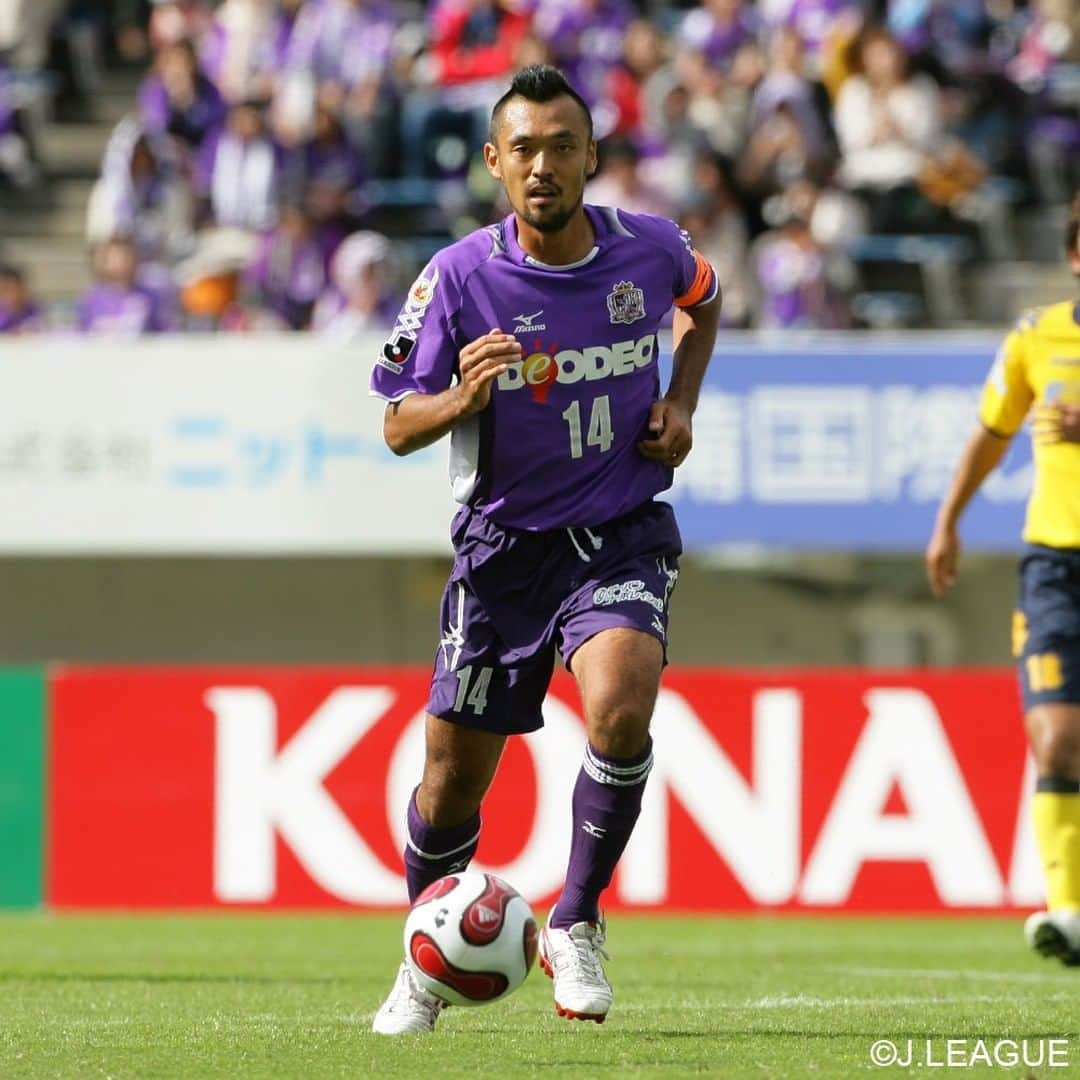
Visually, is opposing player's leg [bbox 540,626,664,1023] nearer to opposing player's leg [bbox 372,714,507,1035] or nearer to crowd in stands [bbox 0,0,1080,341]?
opposing player's leg [bbox 372,714,507,1035]

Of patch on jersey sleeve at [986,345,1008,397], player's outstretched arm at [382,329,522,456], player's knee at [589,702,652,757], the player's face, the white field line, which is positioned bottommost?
the white field line

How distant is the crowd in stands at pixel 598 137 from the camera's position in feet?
52.1

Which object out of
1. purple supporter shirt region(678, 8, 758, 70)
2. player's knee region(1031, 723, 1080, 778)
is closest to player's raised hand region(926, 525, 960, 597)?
player's knee region(1031, 723, 1080, 778)

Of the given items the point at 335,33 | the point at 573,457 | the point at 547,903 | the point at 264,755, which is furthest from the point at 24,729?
the point at 573,457

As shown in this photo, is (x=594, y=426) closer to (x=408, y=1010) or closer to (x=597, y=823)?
(x=597, y=823)

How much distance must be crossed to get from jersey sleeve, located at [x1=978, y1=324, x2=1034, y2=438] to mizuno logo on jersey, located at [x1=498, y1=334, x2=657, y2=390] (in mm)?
2014

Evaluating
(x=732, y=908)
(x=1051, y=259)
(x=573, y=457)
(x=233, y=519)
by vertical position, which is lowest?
(x=732, y=908)

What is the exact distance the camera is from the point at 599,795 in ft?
20.0

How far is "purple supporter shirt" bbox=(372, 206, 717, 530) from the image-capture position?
→ 20.1 feet

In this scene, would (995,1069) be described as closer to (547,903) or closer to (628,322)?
(628,322)

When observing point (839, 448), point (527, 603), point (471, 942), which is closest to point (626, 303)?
point (527, 603)

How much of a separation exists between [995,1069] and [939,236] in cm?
1221

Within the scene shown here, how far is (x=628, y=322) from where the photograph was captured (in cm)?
622

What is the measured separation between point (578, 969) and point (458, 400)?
4.72ft
